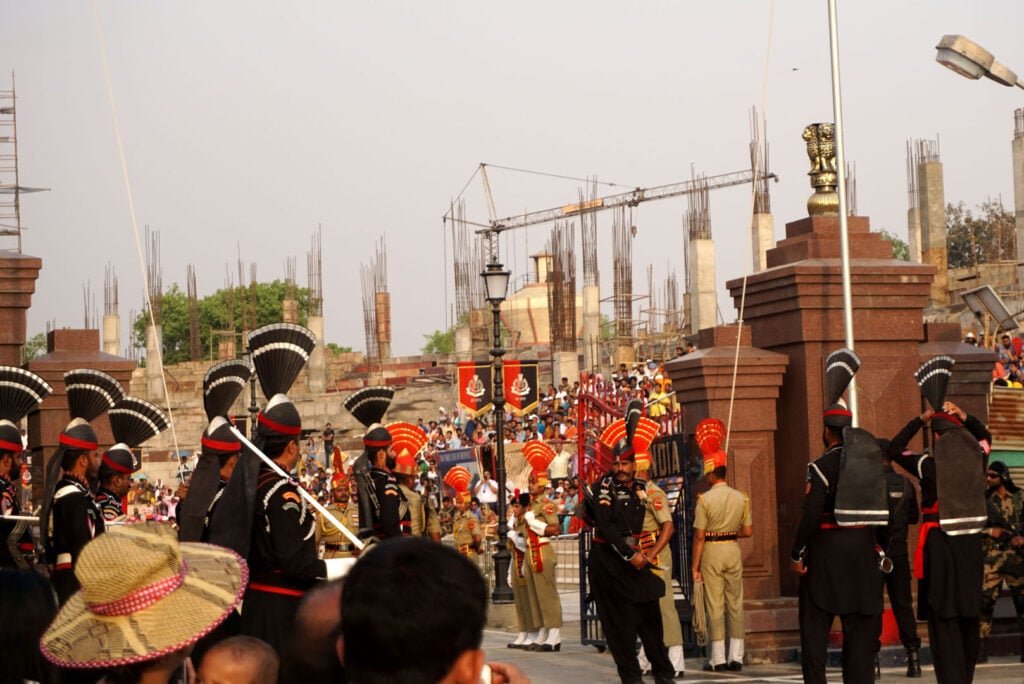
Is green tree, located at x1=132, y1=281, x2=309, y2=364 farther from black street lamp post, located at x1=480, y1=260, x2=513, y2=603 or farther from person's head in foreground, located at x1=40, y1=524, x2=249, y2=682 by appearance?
person's head in foreground, located at x1=40, y1=524, x2=249, y2=682

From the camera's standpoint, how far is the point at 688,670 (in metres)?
12.9

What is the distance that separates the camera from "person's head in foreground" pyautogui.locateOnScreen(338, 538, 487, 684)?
270 cm

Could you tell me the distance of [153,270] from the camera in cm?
5828

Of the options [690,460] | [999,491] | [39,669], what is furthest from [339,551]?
[39,669]

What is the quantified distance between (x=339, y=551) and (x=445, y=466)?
2298cm

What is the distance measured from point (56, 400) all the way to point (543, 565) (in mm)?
5149

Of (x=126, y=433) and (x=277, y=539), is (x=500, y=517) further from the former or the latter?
(x=277, y=539)

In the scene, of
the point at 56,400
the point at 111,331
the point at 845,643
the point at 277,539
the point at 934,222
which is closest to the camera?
the point at 277,539

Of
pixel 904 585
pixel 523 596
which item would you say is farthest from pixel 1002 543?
pixel 523 596

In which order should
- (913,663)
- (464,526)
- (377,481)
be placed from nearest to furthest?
1. (377,481)
2. (913,663)
3. (464,526)

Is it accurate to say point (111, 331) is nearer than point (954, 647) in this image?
No

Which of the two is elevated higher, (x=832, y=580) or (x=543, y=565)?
(x=832, y=580)

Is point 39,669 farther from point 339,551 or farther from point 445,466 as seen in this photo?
point 445,466

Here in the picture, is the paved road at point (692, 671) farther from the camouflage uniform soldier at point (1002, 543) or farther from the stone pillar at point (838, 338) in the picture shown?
the stone pillar at point (838, 338)
